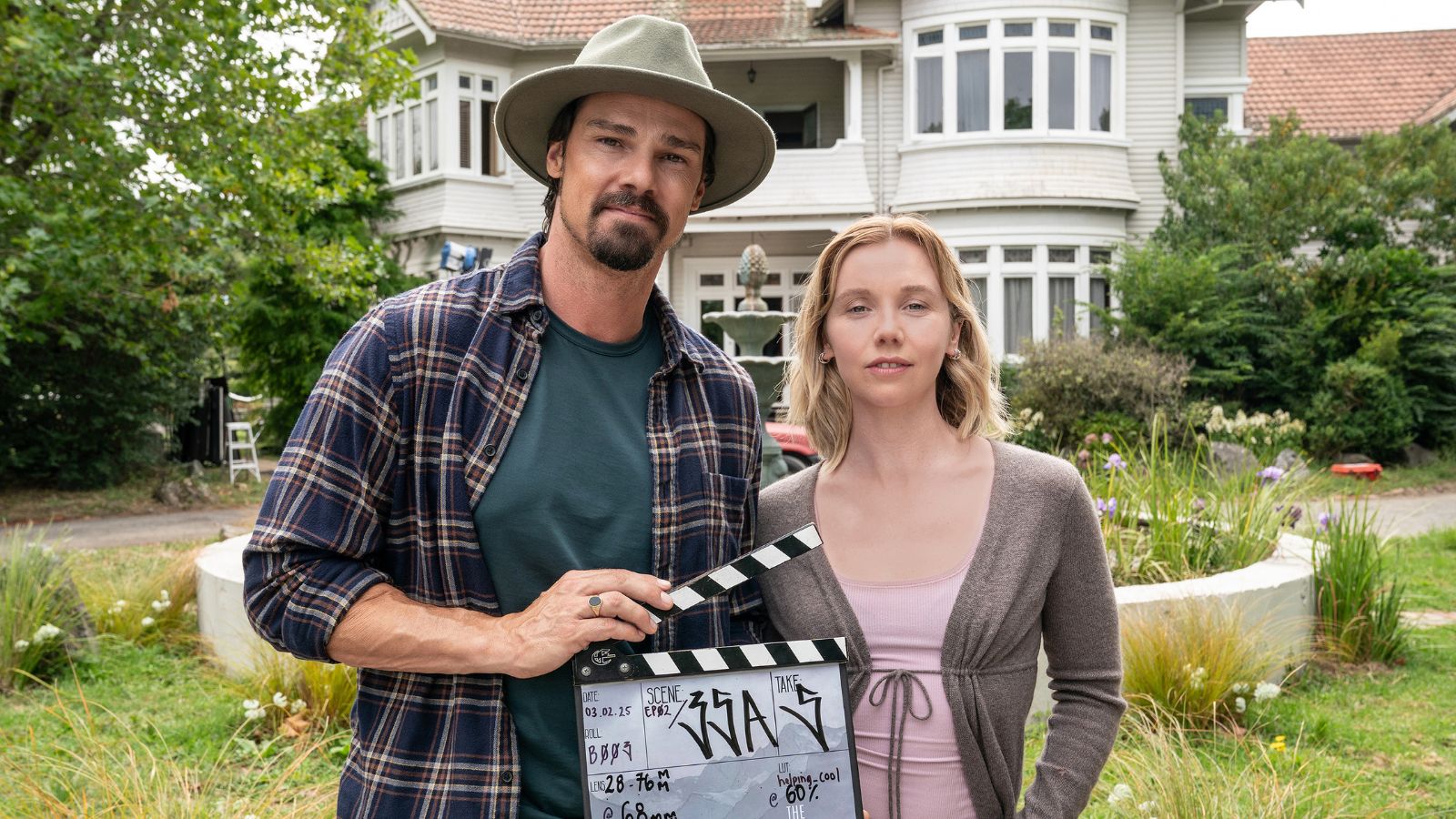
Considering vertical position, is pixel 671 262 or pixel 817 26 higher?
pixel 817 26

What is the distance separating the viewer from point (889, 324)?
2594mm

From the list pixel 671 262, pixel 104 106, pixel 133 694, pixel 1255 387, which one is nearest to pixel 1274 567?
pixel 133 694

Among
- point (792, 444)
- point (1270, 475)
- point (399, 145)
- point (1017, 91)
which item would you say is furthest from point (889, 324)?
point (399, 145)

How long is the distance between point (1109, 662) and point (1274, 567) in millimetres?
4862

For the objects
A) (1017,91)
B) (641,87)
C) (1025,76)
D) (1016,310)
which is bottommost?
(641,87)

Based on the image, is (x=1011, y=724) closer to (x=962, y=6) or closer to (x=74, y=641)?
(x=74, y=641)

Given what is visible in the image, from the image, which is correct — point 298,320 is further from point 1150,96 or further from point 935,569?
point 935,569

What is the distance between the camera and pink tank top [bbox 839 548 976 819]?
2404 mm

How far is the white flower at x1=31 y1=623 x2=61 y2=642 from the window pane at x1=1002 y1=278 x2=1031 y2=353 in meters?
17.2

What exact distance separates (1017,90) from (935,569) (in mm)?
20018

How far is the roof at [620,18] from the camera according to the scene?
21.8 m

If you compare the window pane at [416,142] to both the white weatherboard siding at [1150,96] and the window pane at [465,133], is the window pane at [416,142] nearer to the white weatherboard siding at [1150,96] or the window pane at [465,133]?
the window pane at [465,133]

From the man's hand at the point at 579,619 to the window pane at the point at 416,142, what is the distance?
2276 centimetres

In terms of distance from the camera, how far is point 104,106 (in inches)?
439
